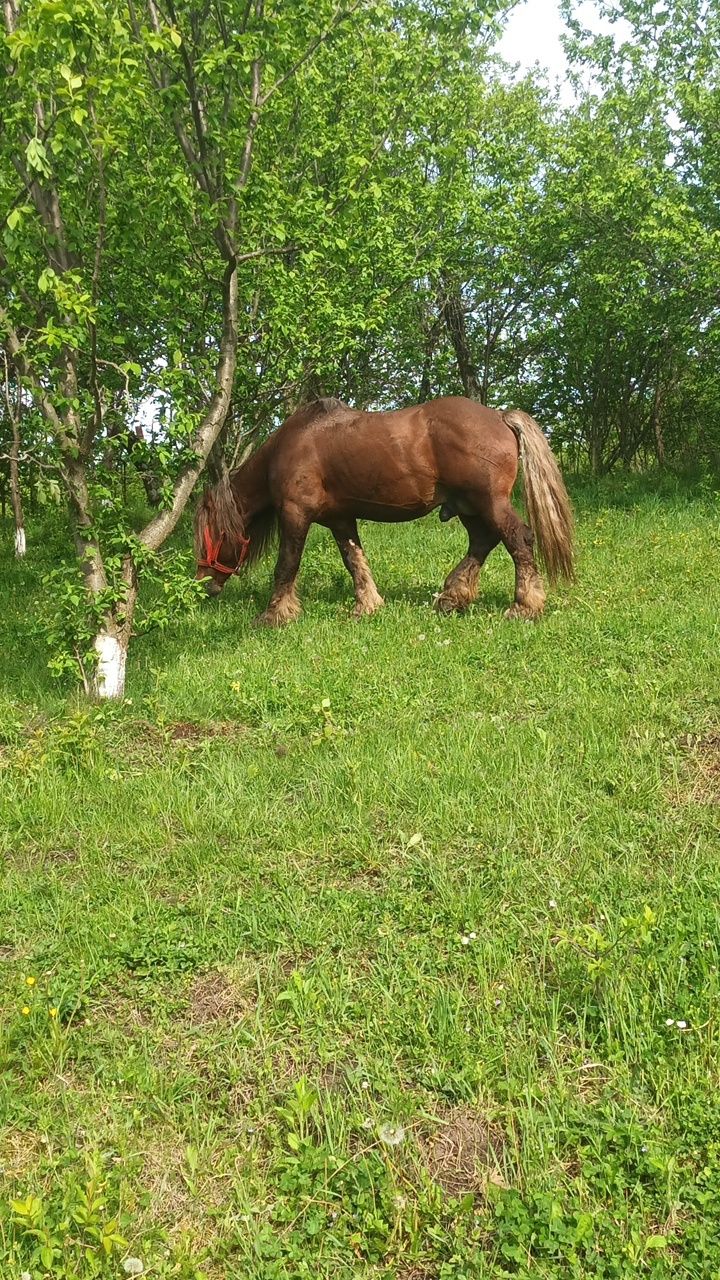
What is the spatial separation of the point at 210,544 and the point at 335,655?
2.44 meters

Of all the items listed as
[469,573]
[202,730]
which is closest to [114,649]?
[202,730]

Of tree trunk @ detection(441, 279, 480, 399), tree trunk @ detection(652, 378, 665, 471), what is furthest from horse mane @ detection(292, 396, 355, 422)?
tree trunk @ detection(652, 378, 665, 471)

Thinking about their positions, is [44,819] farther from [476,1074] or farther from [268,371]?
[268,371]

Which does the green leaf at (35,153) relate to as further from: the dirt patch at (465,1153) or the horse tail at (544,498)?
the dirt patch at (465,1153)

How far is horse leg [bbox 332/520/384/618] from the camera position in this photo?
8.84m

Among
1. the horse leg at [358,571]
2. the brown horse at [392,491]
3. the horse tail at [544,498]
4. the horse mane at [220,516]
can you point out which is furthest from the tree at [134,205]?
the horse tail at [544,498]

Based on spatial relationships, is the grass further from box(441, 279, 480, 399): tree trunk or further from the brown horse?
box(441, 279, 480, 399): tree trunk

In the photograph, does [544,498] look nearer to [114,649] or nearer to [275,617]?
[275,617]

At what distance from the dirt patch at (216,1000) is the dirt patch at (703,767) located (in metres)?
2.52

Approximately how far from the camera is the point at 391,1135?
252cm

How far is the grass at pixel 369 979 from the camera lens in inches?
90.5

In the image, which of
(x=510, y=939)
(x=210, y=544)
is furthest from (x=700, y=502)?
(x=510, y=939)

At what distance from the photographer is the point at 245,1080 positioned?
9.28 ft

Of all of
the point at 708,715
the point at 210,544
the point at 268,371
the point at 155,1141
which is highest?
the point at 268,371
